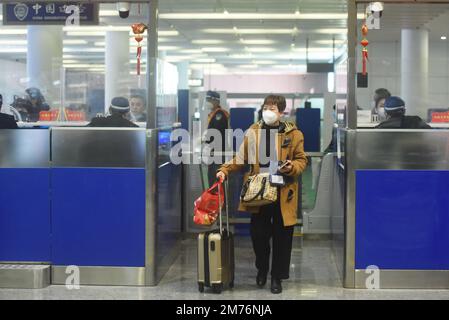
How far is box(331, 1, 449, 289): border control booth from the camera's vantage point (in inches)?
203

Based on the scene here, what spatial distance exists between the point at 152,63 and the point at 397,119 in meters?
1.93

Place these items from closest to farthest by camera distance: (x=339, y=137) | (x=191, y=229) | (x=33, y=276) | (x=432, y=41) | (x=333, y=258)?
(x=33, y=276) → (x=339, y=137) → (x=333, y=258) → (x=191, y=229) → (x=432, y=41)

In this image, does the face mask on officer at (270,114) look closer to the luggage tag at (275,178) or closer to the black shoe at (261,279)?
the luggage tag at (275,178)

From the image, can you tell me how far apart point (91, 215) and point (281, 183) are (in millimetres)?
1475

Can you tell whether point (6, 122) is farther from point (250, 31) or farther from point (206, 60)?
point (206, 60)

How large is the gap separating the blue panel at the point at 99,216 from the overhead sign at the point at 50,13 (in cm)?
140

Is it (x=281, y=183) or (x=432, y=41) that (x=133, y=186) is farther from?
(x=432, y=41)

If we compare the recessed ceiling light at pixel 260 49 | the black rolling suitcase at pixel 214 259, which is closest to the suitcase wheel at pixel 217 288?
A: the black rolling suitcase at pixel 214 259

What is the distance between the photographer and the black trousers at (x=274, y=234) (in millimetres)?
A: 5125

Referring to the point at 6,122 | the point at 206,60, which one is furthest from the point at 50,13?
the point at 206,60

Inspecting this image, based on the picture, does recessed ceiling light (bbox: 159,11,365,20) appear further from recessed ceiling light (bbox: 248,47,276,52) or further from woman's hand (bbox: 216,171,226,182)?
woman's hand (bbox: 216,171,226,182)

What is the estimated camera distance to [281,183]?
498 centimetres
